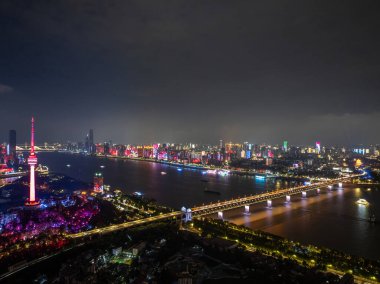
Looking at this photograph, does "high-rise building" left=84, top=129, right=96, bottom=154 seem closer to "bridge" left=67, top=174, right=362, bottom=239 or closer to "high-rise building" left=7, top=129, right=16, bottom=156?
"high-rise building" left=7, top=129, right=16, bottom=156

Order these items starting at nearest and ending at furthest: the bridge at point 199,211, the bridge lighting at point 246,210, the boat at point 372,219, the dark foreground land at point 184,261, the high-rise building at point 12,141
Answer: the dark foreground land at point 184,261
the bridge at point 199,211
the boat at point 372,219
the bridge lighting at point 246,210
the high-rise building at point 12,141

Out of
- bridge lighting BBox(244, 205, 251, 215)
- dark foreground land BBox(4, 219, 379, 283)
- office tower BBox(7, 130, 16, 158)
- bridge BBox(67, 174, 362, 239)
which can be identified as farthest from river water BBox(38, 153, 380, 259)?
office tower BBox(7, 130, 16, 158)

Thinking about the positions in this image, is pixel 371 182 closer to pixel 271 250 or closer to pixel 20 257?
pixel 271 250

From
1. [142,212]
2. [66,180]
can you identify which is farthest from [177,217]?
[66,180]

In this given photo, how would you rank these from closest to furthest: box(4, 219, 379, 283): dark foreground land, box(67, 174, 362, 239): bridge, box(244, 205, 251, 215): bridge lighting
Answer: box(4, 219, 379, 283): dark foreground land
box(67, 174, 362, 239): bridge
box(244, 205, 251, 215): bridge lighting

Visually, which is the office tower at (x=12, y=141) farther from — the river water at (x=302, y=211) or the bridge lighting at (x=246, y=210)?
the bridge lighting at (x=246, y=210)

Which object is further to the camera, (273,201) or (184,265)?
(273,201)

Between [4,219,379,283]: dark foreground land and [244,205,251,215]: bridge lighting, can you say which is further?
[244,205,251,215]: bridge lighting

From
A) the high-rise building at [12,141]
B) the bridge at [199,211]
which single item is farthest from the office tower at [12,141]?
the bridge at [199,211]

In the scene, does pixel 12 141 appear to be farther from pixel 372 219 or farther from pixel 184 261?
pixel 372 219

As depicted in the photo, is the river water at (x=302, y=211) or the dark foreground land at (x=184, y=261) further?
the river water at (x=302, y=211)

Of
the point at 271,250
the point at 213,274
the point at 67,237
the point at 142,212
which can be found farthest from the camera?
the point at 142,212
